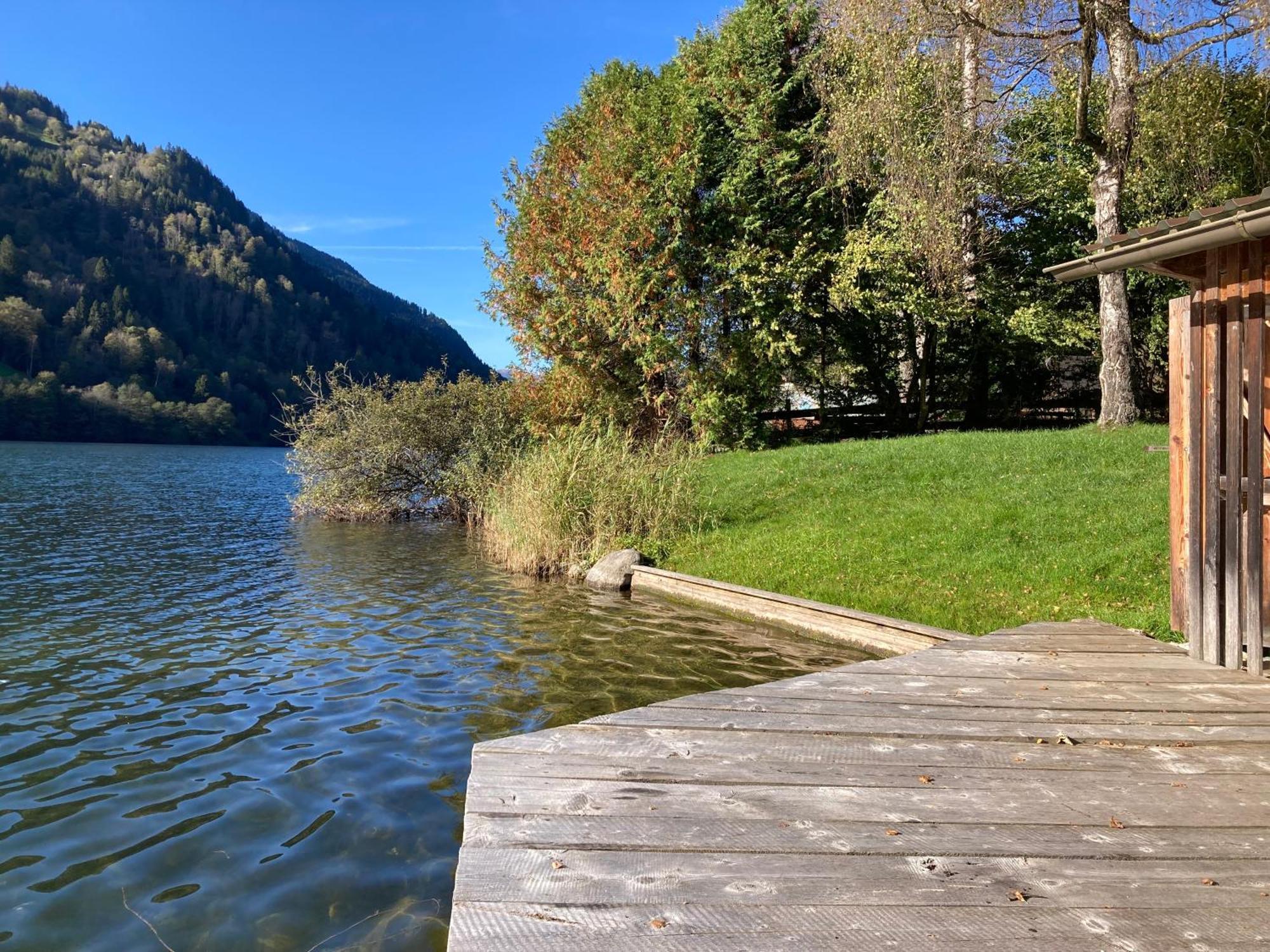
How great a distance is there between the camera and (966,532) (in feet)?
31.7

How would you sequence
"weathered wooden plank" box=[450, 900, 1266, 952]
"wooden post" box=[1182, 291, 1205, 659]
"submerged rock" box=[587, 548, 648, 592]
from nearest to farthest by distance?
"weathered wooden plank" box=[450, 900, 1266, 952]
"wooden post" box=[1182, 291, 1205, 659]
"submerged rock" box=[587, 548, 648, 592]

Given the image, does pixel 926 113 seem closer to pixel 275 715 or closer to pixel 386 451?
pixel 386 451

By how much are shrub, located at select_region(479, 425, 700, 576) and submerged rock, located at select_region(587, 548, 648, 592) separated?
56 cm

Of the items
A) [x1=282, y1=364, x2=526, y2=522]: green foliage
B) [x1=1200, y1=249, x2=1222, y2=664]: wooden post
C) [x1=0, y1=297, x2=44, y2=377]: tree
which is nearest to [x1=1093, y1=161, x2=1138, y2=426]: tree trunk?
[x1=1200, y1=249, x2=1222, y2=664]: wooden post

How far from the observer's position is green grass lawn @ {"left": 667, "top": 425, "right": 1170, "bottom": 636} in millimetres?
7684

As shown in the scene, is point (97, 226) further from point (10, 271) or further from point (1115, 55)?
point (1115, 55)

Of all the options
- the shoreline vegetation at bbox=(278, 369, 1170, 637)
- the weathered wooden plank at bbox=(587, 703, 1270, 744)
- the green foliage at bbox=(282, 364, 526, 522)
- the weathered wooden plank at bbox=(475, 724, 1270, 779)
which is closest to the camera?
the weathered wooden plank at bbox=(475, 724, 1270, 779)

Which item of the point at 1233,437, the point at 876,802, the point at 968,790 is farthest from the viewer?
the point at 1233,437

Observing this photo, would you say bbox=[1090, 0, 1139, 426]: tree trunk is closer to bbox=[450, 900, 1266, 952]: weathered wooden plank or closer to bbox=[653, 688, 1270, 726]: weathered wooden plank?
bbox=[653, 688, 1270, 726]: weathered wooden plank

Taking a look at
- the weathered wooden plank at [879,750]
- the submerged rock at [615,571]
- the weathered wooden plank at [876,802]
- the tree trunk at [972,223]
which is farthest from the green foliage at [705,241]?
the weathered wooden plank at [876,802]

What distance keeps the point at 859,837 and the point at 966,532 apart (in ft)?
26.2

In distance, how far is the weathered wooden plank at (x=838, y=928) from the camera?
1.85 m

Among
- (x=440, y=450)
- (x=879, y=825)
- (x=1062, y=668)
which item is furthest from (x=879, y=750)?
(x=440, y=450)

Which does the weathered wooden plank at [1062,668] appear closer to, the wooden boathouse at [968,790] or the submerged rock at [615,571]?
the wooden boathouse at [968,790]
